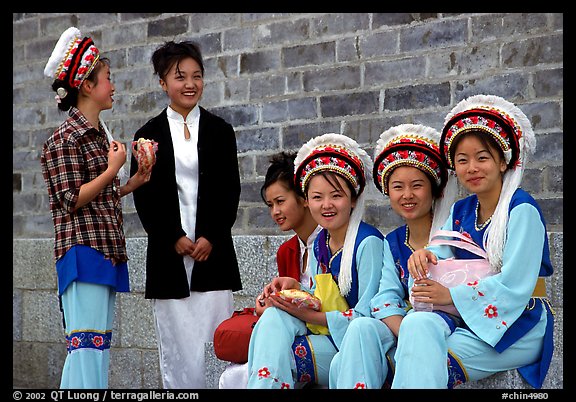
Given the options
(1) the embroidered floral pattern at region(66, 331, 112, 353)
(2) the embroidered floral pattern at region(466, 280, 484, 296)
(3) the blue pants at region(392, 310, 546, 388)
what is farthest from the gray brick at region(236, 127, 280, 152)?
(3) the blue pants at region(392, 310, 546, 388)

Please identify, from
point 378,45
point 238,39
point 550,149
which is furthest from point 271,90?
point 550,149

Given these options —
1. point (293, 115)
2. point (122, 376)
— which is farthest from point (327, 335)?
point (122, 376)

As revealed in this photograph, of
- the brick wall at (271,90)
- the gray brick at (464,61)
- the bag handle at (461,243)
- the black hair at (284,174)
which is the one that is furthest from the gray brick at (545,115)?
the bag handle at (461,243)

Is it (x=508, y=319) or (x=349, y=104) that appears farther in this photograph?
(x=349, y=104)

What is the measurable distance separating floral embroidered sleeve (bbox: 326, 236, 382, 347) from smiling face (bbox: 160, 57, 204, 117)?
128cm

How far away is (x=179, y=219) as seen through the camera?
15.3 ft

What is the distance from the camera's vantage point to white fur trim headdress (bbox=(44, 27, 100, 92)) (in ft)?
14.7

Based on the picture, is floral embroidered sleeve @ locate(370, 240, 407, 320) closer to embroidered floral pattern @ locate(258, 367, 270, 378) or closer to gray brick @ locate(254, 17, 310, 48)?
embroidered floral pattern @ locate(258, 367, 270, 378)

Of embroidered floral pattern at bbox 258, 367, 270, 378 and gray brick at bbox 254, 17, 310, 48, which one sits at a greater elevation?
gray brick at bbox 254, 17, 310, 48

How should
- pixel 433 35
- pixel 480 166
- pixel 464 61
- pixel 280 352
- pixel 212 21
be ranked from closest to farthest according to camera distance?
pixel 480 166 < pixel 280 352 < pixel 464 61 < pixel 433 35 < pixel 212 21

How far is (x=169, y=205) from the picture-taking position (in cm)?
465

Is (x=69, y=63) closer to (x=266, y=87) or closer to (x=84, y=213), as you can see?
(x=84, y=213)

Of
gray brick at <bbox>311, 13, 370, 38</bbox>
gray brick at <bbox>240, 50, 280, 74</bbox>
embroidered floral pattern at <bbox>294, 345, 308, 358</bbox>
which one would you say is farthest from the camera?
gray brick at <bbox>240, 50, 280, 74</bbox>

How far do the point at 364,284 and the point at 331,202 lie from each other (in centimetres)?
39
